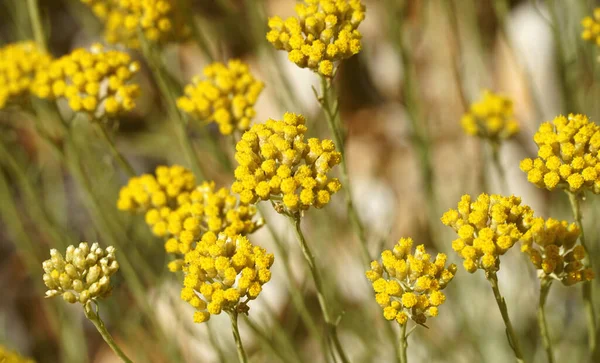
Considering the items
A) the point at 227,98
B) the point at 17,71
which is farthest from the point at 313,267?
the point at 17,71

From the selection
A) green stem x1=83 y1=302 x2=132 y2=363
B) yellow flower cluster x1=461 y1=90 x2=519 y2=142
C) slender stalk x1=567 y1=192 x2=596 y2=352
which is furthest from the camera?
yellow flower cluster x1=461 y1=90 x2=519 y2=142

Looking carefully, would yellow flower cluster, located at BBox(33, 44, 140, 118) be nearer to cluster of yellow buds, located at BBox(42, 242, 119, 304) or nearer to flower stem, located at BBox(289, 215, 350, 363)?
cluster of yellow buds, located at BBox(42, 242, 119, 304)

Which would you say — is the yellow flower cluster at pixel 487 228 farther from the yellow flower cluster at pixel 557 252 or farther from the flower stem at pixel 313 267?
the flower stem at pixel 313 267

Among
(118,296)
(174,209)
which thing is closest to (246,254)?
(174,209)

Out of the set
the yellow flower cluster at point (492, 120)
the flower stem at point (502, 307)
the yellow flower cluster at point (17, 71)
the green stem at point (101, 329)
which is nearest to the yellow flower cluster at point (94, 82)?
the yellow flower cluster at point (17, 71)

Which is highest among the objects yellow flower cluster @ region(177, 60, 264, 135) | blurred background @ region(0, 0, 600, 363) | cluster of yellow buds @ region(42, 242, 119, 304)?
yellow flower cluster @ region(177, 60, 264, 135)

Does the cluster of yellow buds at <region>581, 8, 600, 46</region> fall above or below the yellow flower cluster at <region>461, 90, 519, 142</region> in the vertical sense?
above

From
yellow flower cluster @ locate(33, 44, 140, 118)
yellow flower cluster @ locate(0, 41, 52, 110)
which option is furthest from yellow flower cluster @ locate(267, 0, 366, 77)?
yellow flower cluster @ locate(0, 41, 52, 110)
